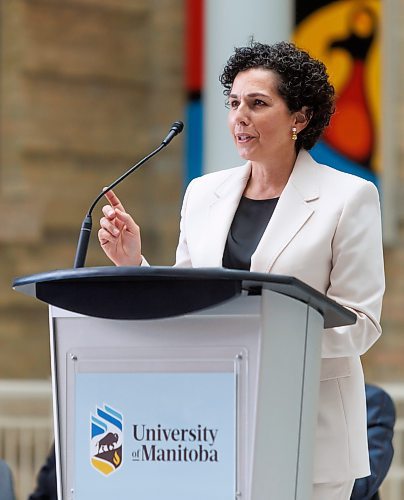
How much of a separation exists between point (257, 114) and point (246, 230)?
0.85 ft

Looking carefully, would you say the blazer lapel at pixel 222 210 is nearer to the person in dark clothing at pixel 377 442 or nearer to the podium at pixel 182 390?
the podium at pixel 182 390

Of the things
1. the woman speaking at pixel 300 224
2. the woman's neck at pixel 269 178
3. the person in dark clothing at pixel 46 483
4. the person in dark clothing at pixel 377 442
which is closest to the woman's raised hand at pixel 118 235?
the woman speaking at pixel 300 224

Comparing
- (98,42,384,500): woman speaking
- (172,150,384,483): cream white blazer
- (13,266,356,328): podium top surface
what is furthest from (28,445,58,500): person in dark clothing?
(13,266,356,328): podium top surface

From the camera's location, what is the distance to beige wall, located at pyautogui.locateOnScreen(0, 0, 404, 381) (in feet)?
27.6

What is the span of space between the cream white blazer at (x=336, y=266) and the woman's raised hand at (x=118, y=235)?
14 centimetres

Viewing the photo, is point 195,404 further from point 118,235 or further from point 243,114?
point 243,114

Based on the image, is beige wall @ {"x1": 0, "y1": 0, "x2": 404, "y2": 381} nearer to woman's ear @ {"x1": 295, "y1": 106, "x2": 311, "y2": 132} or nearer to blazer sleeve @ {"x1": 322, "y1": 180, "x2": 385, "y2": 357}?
woman's ear @ {"x1": 295, "y1": 106, "x2": 311, "y2": 132}

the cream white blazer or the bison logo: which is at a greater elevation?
the cream white blazer

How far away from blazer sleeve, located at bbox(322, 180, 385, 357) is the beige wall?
219 inches

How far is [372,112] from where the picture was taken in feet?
27.0

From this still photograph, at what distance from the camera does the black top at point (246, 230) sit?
2635 millimetres

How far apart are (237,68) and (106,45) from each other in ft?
20.3

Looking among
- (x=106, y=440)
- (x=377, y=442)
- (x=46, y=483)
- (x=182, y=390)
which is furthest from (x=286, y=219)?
(x=46, y=483)

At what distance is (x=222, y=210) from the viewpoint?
273 cm
